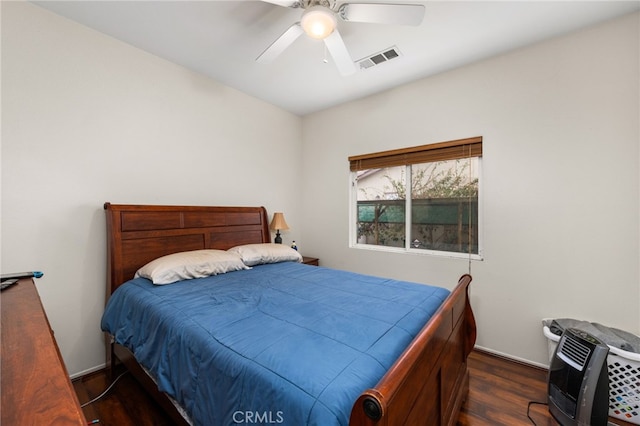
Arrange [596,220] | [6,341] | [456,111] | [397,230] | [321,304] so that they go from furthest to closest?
[397,230] < [456,111] < [596,220] < [321,304] < [6,341]

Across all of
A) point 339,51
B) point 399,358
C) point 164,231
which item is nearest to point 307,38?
point 339,51

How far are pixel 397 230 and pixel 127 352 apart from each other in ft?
9.19

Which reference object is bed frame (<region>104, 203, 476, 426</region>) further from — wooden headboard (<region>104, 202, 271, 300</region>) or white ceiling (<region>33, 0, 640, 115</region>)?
white ceiling (<region>33, 0, 640, 115</region>)

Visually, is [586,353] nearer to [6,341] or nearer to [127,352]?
[6,341]

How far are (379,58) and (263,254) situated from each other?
2240 mm

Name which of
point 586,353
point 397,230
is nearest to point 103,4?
point 397,230

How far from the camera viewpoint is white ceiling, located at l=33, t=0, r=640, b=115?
1.94 m

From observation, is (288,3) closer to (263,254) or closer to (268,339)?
(268,339)

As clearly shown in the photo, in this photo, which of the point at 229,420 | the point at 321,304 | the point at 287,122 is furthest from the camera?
the point at 287,122

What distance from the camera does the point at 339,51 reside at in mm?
1949

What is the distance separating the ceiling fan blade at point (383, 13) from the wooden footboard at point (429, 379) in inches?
64.2

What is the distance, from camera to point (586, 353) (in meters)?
1.59
